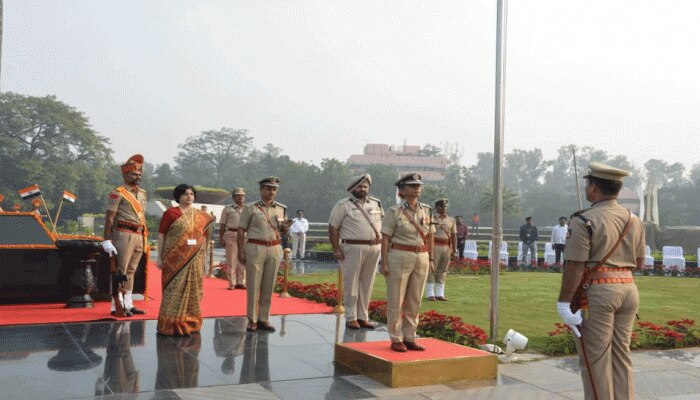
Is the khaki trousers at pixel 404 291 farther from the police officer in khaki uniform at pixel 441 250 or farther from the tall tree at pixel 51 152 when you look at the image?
the tall tree at pixel 51 152

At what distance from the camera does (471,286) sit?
13.7 m

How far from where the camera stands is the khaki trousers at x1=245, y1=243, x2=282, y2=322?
740 centimetres

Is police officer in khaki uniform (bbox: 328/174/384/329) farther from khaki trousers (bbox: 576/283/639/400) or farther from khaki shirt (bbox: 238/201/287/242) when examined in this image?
khaki trousers (bbox: 576/283/639/400)

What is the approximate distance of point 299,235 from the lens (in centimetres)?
2302

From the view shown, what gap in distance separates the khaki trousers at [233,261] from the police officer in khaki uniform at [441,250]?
10.9 feet

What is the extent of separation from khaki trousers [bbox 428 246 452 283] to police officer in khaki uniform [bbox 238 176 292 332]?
4.08 metres

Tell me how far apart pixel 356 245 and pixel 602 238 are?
4.19 meters

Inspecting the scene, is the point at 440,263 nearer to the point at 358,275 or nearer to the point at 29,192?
the point at 358,275

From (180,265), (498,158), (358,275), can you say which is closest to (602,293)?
(498,158)

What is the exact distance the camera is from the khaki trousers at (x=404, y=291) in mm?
5832

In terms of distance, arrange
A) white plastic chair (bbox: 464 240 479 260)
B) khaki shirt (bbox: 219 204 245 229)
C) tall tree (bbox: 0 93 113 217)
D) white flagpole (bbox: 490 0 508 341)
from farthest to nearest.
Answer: tall tree (bbox: 0 93 113 217) < white plastic chair (bbox: 464 240 479 260) < khaki shirt (bbox: 219 204 245 229) < white flagpole (bbox: 490 0 508 341)

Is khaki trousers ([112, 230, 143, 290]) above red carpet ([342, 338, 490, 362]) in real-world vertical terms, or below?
above

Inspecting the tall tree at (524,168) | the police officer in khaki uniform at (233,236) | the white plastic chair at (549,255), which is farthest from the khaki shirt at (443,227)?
the tall tree at (524,168)

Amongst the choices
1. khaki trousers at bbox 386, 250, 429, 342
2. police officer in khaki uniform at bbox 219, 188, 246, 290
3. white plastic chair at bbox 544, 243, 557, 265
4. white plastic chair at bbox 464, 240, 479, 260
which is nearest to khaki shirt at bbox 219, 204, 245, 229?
police officer in khaki uniform at bbox 219, 188, 246, 290
